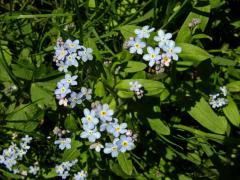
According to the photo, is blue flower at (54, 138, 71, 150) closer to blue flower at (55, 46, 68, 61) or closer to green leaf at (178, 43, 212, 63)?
blue flower at (55, 46, 68, 61)

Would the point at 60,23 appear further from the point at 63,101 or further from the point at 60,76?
the point at 63,101

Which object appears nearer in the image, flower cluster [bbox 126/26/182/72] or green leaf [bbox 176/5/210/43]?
flower cluster [bbox 126/26/182/72]

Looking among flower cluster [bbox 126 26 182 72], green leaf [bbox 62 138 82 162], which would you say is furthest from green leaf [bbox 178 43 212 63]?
green leaf [bbox 62 138 82 162]

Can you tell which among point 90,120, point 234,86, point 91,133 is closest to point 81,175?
point 91,133

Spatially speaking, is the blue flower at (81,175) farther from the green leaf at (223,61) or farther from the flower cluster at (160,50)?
the green leaf at (223,61)

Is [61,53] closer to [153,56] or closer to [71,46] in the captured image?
[71,46]

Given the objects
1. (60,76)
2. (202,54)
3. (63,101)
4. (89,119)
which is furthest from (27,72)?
(202,54)
